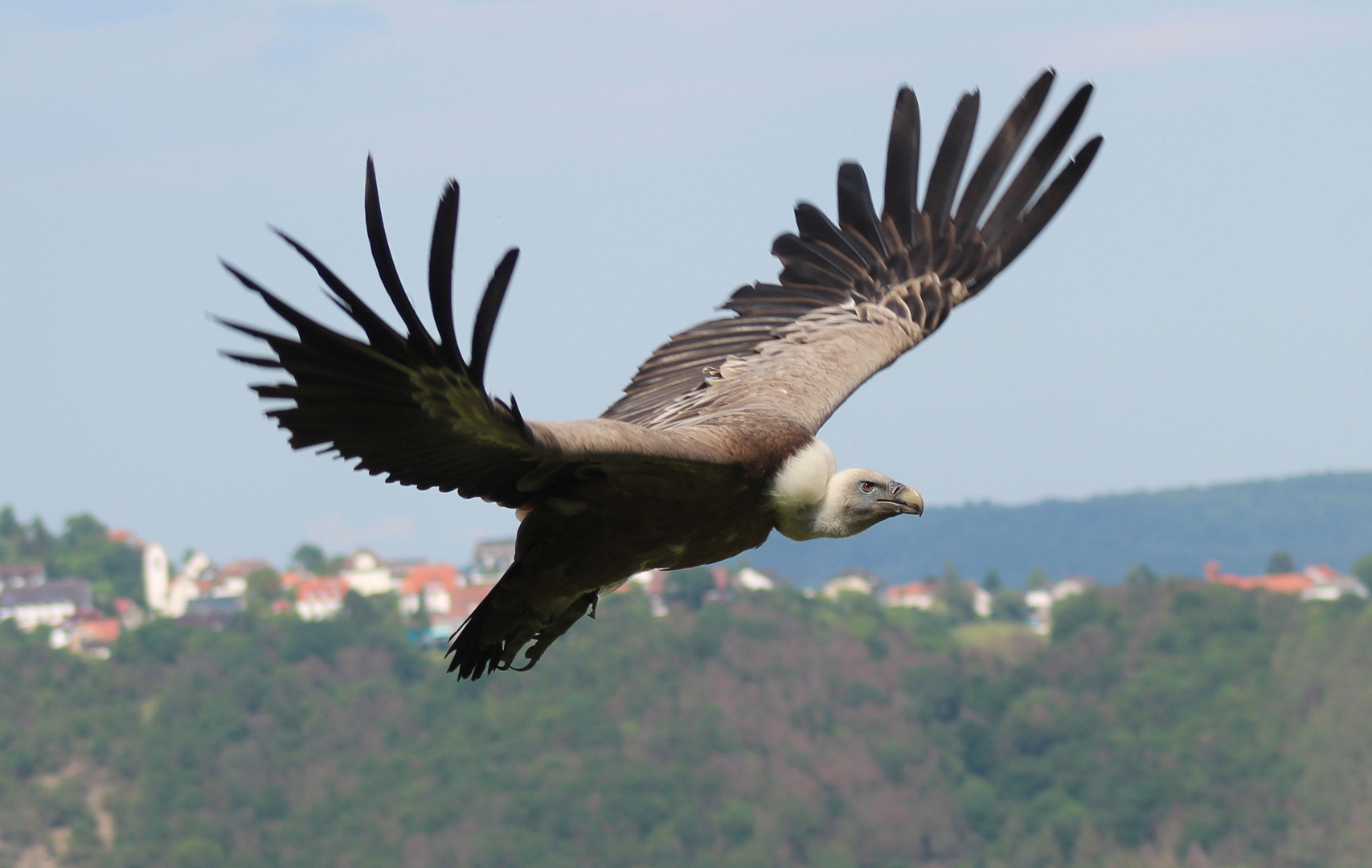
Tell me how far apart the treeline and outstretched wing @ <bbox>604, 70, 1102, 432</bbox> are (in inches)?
6954

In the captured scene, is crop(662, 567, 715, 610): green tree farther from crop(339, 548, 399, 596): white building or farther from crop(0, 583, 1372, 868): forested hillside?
crop(339, 548, 399, 596): white building

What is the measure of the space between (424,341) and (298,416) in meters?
0.67

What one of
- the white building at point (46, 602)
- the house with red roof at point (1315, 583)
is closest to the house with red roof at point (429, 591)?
the white building at point (46, 602)

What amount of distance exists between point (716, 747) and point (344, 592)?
46.6m

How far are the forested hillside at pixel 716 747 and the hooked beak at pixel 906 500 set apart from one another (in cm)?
11688

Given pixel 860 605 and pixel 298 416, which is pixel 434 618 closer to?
pixel 860 605

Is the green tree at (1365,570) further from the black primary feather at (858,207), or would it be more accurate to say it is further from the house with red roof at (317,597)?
the black primary feather at (858,207)

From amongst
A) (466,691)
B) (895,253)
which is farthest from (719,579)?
(895,253)

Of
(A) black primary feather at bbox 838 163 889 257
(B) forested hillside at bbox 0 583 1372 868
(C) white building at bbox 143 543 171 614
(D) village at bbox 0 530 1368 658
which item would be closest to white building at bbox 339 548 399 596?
(D) village at bbox 0 530 1368 658

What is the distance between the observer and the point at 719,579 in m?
168

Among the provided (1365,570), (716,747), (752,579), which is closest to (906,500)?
(716,747)

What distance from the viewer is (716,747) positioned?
430 ft

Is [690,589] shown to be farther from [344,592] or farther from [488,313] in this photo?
[488,313]

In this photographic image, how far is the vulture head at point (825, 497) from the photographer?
25.6ft
